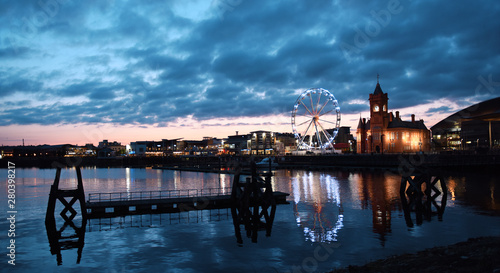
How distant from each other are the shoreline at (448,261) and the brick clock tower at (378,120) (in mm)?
125832

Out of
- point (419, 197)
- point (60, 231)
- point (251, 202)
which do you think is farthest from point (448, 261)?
point (60, 231)

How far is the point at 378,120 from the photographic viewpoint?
14338 centimetres

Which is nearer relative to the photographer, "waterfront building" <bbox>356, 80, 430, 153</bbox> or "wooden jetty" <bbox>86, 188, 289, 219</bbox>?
"wooden jetty" <bbox>86, 188, 289, 219</bbox>

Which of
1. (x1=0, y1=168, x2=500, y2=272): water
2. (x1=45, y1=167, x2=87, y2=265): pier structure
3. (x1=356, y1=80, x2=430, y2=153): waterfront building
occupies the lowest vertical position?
(x1=0, y1=168, x2=500, y2=272): water

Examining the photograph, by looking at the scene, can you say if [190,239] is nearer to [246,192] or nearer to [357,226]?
[246,192]

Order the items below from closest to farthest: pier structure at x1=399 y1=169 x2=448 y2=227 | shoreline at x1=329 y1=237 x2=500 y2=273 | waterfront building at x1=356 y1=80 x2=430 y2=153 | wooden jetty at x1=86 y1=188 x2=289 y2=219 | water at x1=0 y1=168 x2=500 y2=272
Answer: shoreline at x1=329 y1=237 x2=500 y2=273 < water at x1=0 y1=168 x2=500 y2=272 < pier structure at x1=399 y1=169 x2=448 y2=227 < wooden jetty at x1=86 y1=188 x2=289 y2=219 < waterfront building at x1=356 y1=80 x2=430 y2=153

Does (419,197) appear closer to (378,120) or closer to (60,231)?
(60,231)

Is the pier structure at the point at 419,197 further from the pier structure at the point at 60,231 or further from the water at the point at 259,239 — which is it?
the pier structure at the point at 60,231

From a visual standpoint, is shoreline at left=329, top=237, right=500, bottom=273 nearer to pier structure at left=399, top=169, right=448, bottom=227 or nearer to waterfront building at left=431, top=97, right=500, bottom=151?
pier structure at left=399, top=169, right=448, bottom=227

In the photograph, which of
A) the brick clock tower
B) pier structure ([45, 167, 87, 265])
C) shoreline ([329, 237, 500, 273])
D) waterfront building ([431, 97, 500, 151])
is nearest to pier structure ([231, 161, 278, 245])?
shoreline ([329, 237, 500, 273])

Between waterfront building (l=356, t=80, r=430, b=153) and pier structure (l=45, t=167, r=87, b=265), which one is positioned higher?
waterfront building (l=356, t=80, r=430, b=153)

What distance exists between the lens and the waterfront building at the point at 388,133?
5428 inches

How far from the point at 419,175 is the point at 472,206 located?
11337 mm

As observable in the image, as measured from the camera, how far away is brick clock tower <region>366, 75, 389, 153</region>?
14231 centimetres
